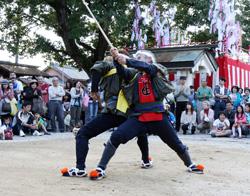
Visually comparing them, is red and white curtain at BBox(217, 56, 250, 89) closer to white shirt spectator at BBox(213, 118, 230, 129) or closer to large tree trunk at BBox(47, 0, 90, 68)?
white shirt spectator at BBox(213, 118, 230, 129)

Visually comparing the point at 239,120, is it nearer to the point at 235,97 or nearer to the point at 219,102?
the point at 219,102

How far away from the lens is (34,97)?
12.9 meters

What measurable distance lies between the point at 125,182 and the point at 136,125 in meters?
0.70

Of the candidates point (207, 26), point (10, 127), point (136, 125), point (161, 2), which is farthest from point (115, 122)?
point (207, 26)

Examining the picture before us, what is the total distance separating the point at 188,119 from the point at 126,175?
26.1 ft

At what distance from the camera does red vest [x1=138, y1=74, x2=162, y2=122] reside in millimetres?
5457

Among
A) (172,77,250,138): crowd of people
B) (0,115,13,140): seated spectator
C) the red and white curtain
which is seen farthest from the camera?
the red and white curtain

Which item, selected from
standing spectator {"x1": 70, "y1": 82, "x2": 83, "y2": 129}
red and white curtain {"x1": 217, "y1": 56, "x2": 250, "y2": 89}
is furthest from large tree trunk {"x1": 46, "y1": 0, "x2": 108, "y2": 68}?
standing spectator {"x1": 70, "y1": 82, "x2": 83, "y2": 129}

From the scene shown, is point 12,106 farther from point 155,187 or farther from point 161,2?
point 161,2

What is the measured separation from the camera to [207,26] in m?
24.7

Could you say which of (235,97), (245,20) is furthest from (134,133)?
(245,20)

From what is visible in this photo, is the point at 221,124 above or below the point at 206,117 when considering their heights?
below

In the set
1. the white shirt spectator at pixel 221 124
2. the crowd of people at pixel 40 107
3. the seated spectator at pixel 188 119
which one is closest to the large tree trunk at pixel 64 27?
the crowd of people at pixel 40 107

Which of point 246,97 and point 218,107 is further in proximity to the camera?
point 246,97
